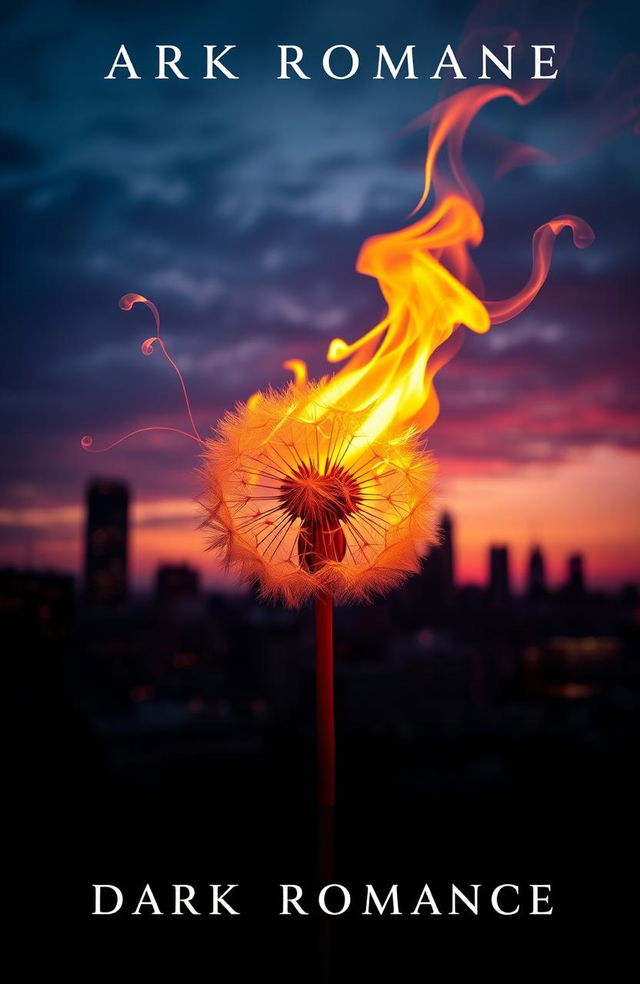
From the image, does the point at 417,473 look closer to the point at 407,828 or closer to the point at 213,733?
the point at 407,828

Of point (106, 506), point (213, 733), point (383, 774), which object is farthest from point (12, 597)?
point (106, 506)

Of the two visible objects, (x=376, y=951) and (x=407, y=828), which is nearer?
(x=376, y=951)

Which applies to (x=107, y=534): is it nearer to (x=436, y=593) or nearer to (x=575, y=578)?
(x=436, y=593)

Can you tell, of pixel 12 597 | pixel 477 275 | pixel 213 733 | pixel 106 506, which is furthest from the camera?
pixel 106 506

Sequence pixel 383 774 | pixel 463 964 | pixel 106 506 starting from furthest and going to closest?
pixel 106 506, pixel 383 774, pixel 463 964

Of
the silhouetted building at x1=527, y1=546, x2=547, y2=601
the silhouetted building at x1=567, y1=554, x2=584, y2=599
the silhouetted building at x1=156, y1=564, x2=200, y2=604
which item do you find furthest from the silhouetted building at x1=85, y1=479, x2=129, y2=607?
the silhouetted building at x1=567, y1=554, x2=584, y2=599

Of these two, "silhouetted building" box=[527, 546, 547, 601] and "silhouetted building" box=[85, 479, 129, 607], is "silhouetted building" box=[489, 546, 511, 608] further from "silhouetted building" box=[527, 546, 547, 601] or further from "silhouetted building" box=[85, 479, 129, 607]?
"silhouetted building" box=[85, 479, 129, 607]

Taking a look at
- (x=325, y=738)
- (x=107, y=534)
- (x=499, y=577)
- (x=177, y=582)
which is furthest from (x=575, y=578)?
(x=325, y=738)
